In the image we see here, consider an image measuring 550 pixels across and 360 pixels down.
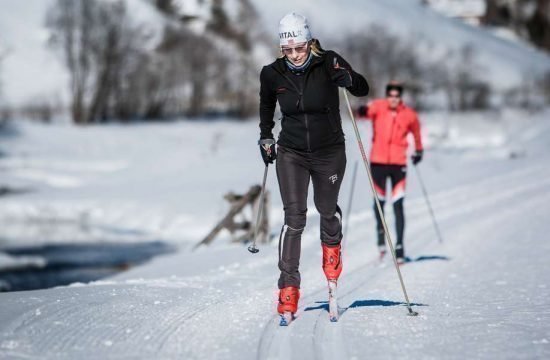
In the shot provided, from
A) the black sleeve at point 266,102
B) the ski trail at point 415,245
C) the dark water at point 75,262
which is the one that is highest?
the black sleeve at point 266,102

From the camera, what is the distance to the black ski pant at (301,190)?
209 inches

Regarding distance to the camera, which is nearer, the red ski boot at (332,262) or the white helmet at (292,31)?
the white helmet at (292,31)

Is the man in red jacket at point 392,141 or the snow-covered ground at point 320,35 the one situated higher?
the snow-covered ground at point 320,35

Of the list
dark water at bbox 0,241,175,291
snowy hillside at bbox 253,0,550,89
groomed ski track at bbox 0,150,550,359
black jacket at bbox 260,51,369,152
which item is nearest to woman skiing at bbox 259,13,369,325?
black jacket at bbox 260,51,369,152

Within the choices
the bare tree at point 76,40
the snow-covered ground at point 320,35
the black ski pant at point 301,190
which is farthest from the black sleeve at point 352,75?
the snow-covered ground at point 320,35

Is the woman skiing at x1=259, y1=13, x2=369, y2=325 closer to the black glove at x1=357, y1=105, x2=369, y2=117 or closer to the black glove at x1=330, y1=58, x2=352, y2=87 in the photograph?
the black glove at x1=330, y1=58, x2=352, y2=87

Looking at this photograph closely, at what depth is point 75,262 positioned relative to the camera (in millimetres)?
15938

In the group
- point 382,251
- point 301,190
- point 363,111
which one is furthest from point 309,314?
point 363,111

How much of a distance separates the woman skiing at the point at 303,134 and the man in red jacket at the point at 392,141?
11.2 feet

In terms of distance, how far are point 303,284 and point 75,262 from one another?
32.4ft

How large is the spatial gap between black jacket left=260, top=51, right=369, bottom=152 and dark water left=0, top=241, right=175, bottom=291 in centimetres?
921

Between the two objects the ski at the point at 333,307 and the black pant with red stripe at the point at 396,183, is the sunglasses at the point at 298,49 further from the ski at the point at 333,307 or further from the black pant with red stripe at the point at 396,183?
the black pant with red stripe at the point at 396,183

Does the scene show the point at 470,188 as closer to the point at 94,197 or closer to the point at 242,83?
the point at 94,197

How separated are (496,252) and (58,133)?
1096 inches
